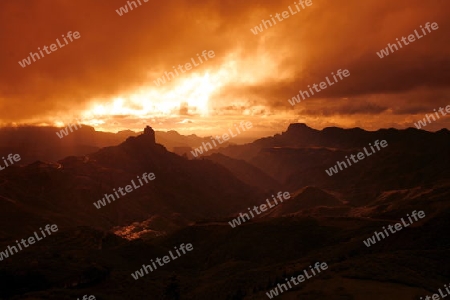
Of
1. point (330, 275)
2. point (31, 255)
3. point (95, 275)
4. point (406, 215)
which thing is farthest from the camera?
point (406, 215)

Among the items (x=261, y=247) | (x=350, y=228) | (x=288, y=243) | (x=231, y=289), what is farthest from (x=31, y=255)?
(x=350, y=228)

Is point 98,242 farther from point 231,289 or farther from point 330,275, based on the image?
point 330,275

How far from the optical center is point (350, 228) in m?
117

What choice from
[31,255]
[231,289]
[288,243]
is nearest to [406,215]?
[288,243]

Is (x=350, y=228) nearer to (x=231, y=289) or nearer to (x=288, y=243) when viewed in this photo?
(x=288, y=243)

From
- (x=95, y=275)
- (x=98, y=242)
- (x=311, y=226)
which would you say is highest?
(x=98, y=242)

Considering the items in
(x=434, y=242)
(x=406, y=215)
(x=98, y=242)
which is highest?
(x=98, y=242)

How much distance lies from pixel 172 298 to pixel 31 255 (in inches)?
1643

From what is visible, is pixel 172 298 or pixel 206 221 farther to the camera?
pixel 206 221

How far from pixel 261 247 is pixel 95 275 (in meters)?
54.6

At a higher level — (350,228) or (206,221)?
(206,221)

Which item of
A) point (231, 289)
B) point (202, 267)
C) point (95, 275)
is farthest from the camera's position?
point (202, 267)

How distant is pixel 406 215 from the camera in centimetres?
14925

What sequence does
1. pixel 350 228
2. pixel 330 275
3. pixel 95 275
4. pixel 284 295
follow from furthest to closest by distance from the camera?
1. pixel 350 228
2. pixel 95 275
3. pixel 330 275
4. pixel 284 295
